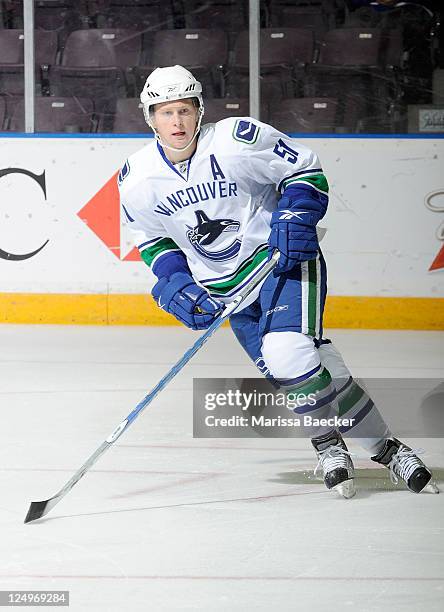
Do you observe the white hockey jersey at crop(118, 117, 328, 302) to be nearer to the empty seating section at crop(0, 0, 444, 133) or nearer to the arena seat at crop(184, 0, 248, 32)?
the empty seating section at crop(0, 0, 444, 133)

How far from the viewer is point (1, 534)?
2514mm

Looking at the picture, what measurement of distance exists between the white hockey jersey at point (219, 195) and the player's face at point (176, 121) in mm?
66

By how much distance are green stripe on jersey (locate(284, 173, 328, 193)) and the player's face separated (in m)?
0.27

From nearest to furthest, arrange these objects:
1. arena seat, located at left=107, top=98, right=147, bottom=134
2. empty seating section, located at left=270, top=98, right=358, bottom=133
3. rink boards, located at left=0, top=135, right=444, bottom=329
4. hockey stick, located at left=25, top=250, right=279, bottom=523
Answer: hockey stick, located at left=25, top=250, right=279, bottom=523, rink boards, located at left=0, top=135, right=444, bottom=329, empty seating section, located at left=270, top=98, right=358, bottom=133, arena seat, located at left=107, top=98, right=147, bottom=134

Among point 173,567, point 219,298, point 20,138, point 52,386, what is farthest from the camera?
point 20,138

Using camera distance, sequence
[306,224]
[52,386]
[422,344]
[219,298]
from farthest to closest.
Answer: [422,344] → [52,386] → [219,298] → [306,224]

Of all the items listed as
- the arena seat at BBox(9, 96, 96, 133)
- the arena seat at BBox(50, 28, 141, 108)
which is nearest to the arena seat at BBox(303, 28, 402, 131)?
the arena seat at BBox(50, 28, 141, 108)

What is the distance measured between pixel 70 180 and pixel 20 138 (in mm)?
354

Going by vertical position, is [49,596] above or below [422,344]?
above

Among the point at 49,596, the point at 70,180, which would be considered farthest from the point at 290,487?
the point at 70,180

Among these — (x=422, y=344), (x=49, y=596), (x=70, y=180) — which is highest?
(x=49, y=596)

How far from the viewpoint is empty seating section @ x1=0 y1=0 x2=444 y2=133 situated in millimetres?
6637

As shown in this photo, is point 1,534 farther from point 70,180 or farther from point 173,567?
point 70,180

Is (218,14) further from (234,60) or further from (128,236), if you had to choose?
(128,236)
